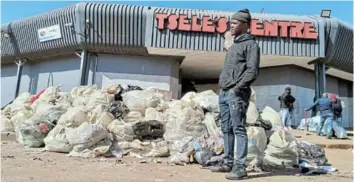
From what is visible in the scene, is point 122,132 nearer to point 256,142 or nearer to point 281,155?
point 256,142

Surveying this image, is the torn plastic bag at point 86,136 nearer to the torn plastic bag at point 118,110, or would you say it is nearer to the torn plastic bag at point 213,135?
the torn plastic bag at point 118,110

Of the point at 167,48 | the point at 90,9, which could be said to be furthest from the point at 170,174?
the point at 90,9

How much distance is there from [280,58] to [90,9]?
25.6 ft

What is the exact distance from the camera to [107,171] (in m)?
3.76

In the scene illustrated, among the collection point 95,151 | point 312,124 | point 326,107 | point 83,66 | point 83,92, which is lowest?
point 95,151

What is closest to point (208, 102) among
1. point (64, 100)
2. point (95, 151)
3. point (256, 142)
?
point (256, 142)

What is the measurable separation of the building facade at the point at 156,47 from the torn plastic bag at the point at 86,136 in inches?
317

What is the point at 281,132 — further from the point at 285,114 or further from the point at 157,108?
the point at 285,114

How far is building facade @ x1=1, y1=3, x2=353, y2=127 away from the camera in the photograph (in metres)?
13.4

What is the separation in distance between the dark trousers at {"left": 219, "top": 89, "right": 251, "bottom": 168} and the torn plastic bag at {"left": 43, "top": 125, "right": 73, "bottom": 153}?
8.28 ft

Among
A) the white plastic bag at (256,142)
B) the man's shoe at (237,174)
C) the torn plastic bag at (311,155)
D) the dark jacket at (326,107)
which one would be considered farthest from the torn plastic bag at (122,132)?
the dark jacket at (326,107)

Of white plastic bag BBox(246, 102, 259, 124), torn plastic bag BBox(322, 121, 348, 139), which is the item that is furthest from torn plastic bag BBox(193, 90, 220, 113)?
torn plastic bag BBox(322, 121, 348, 139)

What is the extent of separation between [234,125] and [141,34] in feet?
34.0

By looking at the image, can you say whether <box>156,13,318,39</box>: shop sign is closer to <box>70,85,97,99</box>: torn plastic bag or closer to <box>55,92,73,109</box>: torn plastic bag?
<box>70,85,97,99</box>: torn plastic bag
